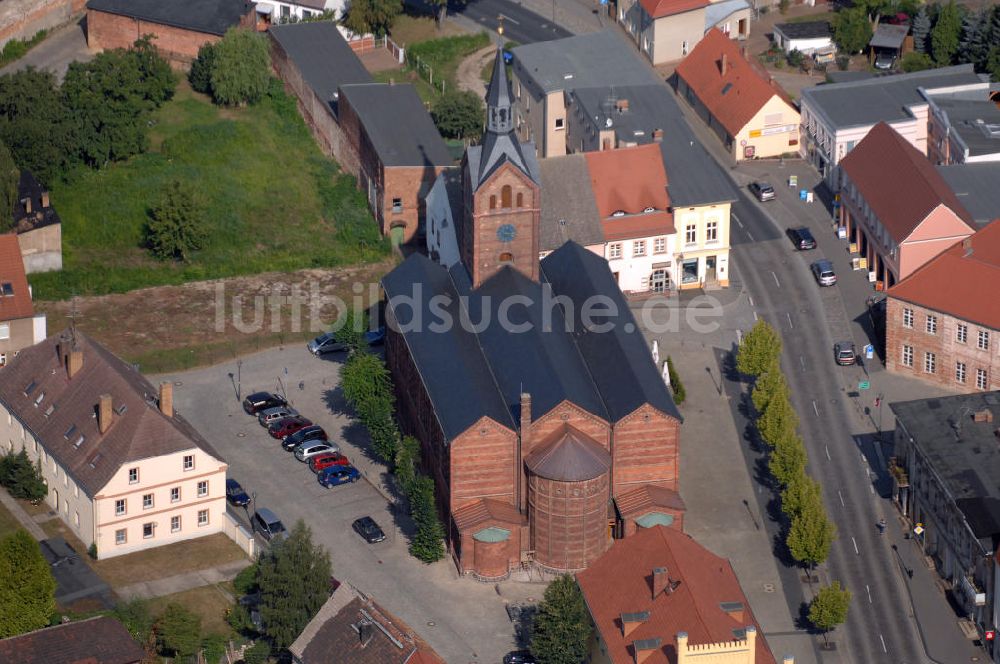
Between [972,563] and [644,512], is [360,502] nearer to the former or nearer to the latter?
[644,512]

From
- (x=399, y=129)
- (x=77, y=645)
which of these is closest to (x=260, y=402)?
(x=399, y=129)

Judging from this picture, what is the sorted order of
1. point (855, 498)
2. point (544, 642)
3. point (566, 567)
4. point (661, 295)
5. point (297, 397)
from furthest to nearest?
point (661, 295), point (297, 397), point (855, 498), point (566, 567), point (544, 642)

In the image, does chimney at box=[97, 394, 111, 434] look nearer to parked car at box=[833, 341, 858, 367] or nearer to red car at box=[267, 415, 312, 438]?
red car at box=[267, 415, 312, 438]

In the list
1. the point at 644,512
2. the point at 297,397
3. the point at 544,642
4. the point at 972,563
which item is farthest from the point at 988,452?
the point at 297,397

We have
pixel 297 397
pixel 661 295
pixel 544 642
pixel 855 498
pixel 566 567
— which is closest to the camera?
pixel 544 642

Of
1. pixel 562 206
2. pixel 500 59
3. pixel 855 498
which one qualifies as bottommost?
pixel 855 498

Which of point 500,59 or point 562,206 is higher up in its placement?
point 500,59

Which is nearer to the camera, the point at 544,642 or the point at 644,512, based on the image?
the point at 544,642

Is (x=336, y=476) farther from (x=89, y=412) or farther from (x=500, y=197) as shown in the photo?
(x=500, y=197)
